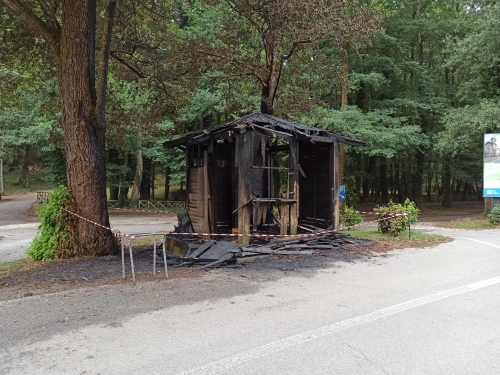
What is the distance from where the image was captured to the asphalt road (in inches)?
148

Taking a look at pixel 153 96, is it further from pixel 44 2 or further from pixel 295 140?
pixel 295 140

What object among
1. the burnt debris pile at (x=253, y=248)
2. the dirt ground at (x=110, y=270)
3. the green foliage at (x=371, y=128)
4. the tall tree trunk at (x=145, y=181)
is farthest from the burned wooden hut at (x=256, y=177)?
the tall tree trunk at (x=145, y=181)

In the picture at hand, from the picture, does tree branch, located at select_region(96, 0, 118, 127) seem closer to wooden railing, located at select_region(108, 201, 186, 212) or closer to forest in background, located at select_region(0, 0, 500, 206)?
forest in background, located at select_region(0, 0, 500, 206)

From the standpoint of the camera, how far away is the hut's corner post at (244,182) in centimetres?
953

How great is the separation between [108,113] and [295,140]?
827 centimetres

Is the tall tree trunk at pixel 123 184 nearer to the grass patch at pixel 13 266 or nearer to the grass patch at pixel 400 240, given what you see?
the grass patch at pixel 13 266

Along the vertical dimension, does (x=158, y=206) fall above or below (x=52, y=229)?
below

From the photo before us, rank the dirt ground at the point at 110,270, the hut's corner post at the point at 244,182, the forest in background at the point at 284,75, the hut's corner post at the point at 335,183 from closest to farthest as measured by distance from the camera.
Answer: the dirt ground at the point at 110,270 → the hut's corner post at the point at 244,182 → the hut's corner post at the point at 335,183 → the forest in background at the point at 284,75

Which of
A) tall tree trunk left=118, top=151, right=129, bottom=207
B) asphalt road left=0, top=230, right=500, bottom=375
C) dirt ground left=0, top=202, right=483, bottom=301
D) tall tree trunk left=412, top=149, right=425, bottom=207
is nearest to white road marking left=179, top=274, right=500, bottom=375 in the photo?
asphalt road left=0, top=230, right=500, bottom=375

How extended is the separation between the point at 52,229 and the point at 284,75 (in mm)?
11114

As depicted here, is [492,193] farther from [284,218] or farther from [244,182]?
[244,182]

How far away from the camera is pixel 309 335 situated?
175 inches

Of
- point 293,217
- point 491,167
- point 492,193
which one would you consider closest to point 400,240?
point 293,217

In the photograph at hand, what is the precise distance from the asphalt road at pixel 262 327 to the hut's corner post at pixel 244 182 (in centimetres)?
225
